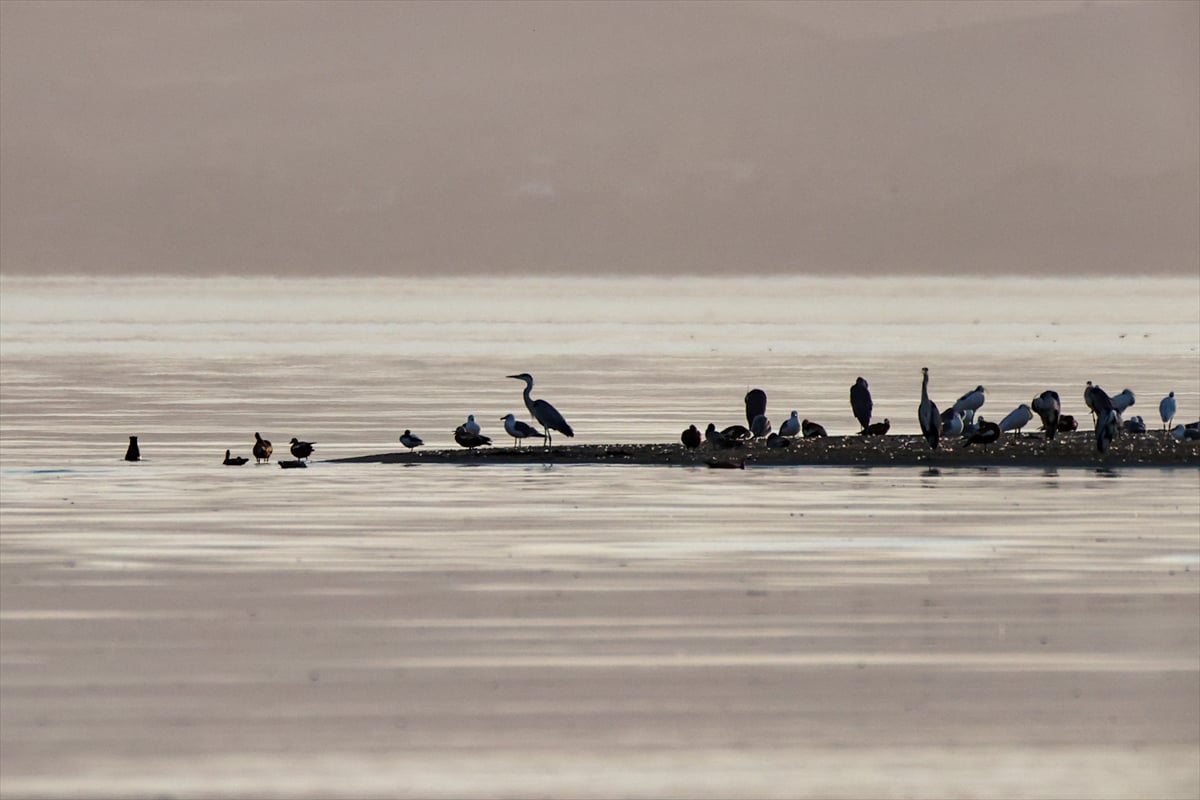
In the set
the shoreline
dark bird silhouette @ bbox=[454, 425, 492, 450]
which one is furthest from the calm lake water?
dark bird silhouette @ bbox=[454, 425, 492, 450]

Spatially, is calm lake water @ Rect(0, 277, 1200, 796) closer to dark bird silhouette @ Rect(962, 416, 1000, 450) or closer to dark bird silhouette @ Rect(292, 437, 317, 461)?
dark bird silhouette @ Rect(292, 437, 317, 461)

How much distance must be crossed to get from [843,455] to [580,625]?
14719 mm

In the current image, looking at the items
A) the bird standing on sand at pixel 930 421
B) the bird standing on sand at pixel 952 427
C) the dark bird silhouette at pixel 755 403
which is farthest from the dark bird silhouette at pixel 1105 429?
the dark bird silhouette at pixel 755 403

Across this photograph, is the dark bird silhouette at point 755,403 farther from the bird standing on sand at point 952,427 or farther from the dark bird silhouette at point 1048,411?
the dark bird silhouette at point 1048,411

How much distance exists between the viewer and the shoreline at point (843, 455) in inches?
1196

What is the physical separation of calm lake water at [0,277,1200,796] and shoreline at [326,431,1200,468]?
0.76 m

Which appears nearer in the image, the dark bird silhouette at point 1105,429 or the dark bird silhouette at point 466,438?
the dark bird silhouette at point 1105,429

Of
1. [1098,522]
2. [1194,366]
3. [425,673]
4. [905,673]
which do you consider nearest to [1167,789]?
[905,673]

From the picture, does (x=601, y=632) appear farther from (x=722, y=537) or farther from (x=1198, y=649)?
(x=722, y=537)

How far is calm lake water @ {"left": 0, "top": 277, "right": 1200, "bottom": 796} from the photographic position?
12.3 m

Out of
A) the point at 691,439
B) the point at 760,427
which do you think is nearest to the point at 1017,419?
the point at 760,427

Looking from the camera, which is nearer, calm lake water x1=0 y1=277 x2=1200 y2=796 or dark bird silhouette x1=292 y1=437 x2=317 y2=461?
calm lake water x1=0 y1=277 x2=1200 y2=796

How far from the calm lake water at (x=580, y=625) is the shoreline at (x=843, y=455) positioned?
76cm

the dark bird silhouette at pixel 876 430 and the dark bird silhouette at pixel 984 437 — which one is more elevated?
the dark bird silhouette at pixel 876 430
